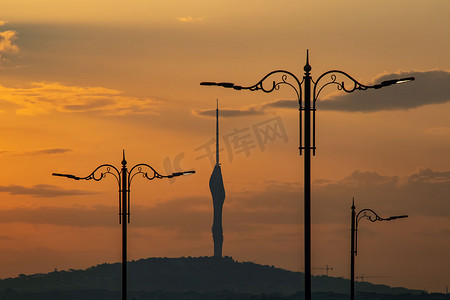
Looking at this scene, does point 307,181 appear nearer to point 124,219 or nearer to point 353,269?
point 124,219

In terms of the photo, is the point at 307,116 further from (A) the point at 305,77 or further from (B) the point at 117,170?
(B) the point at 117,170

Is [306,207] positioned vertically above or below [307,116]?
below

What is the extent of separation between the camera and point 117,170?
59250 millimetres

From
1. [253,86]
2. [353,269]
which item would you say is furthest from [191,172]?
[253,86]

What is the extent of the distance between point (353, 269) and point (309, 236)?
3174 cm

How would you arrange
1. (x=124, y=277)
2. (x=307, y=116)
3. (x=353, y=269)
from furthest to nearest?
(x=353, y=269)
(x=124, y=277)
(x=307, y=116)

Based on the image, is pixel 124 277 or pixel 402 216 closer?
pixel 124 277

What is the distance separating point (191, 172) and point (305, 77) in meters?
20.3

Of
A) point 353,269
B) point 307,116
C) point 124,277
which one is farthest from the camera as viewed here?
point 353,269

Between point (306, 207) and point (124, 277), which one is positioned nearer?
point (306, 207)

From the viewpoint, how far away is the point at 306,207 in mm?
40844

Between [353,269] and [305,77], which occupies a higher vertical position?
[305,77]

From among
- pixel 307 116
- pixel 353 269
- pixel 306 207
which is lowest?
pixel 353 269

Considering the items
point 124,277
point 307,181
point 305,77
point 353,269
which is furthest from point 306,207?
point 353,269
